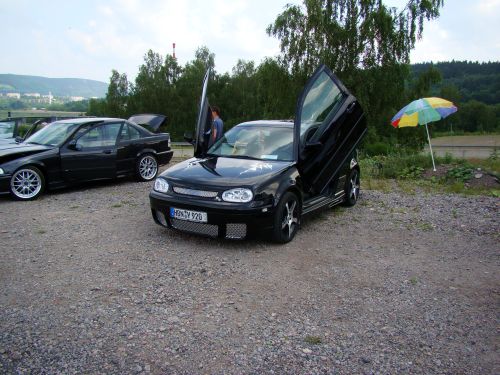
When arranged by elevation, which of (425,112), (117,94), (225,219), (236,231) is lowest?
(236,231)

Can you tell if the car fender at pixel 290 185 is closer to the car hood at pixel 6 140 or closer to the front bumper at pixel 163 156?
the front bumper at pixel 163 156

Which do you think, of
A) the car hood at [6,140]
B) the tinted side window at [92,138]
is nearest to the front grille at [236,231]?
the tinted side window at [92,138]

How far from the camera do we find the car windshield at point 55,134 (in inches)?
338

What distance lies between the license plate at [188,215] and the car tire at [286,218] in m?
0.88

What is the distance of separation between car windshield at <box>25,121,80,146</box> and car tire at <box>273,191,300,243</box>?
514 centimetres

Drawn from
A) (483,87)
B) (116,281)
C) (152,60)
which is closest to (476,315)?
(116,281)

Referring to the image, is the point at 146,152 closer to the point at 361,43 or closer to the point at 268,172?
the point at 268,172

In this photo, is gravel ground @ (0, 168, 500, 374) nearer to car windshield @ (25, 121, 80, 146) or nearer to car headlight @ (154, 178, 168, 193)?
car headlight @ (154, 178, 168, 193)

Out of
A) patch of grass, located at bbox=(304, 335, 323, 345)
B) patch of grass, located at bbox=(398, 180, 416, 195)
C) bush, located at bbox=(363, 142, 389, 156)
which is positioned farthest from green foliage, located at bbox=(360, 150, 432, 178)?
bush, located at bbox=(363, 142, 389, 156)

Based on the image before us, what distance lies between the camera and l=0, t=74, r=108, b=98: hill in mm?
141000

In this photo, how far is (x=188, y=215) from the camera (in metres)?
5.27

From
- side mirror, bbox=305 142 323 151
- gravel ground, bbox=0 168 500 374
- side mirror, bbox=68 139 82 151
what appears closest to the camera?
gravel ground, bbox=0 168 500 374

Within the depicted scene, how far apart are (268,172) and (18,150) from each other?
16.9 feet

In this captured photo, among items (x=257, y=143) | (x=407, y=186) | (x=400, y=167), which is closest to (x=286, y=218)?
(x=257, y=143)
